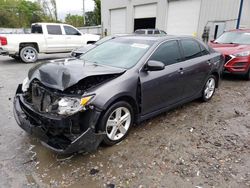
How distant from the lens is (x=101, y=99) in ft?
8.67

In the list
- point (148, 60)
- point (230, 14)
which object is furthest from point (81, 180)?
point (230, 14)

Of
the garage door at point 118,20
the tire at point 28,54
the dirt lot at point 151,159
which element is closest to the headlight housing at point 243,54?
the dirt lot at point 151,159

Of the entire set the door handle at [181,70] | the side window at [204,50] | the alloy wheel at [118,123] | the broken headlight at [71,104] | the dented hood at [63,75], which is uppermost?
the side window at [204,50]

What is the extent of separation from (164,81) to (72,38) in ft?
28.1

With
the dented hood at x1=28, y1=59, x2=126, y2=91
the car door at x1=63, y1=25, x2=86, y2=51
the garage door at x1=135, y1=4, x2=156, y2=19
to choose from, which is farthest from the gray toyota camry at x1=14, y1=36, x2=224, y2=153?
the garage door at x1=135, y1=4, x2=156, y2=19

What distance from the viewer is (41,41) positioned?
390 inches

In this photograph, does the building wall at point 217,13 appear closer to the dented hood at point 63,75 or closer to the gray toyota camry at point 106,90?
the gray toyota camry at point 106,90

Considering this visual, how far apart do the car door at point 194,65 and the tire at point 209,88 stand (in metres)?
0.25

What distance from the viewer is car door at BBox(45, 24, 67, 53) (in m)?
10.2

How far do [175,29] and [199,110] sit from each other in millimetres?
12072

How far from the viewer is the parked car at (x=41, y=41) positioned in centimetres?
905

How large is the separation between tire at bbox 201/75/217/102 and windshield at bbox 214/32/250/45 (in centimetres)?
336

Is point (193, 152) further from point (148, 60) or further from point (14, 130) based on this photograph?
point (14, 130)

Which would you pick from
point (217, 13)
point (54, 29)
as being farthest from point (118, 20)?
point (54, 29)
